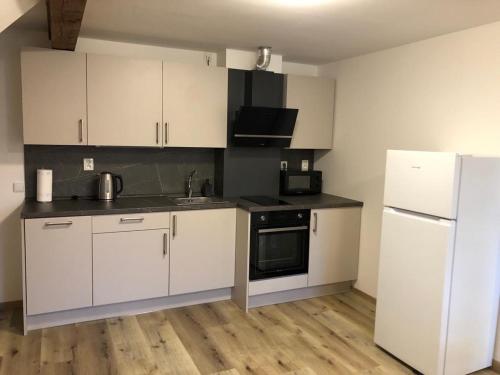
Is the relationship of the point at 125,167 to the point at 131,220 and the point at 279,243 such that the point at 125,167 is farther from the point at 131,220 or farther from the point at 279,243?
the point at 279,243

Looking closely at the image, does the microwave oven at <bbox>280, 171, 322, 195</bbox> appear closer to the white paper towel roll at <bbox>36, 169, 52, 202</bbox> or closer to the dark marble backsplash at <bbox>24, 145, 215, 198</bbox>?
the dark marble backsplash at <bbox>24, 145, 215, 198</bbox>

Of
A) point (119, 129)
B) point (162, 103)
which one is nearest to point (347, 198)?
point (162, 103)

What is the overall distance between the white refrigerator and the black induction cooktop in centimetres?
104

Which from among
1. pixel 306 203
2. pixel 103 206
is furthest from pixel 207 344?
pixel 306 203

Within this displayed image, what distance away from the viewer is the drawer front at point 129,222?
3.15 m

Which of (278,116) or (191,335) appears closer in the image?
(191,335)

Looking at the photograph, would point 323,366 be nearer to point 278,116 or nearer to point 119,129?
point 278,116

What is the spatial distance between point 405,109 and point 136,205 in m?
2.35

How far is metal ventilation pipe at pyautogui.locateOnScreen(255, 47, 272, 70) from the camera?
3705 mm

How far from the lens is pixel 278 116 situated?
3.81 metres

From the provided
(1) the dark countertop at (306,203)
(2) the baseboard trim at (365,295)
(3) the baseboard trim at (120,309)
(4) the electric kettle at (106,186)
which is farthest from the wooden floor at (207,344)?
(4) the electric kettle at (106,186)

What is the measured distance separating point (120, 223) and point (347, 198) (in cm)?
218

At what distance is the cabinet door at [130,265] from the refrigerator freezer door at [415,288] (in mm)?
1733

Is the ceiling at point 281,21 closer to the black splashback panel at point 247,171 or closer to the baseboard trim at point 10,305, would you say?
the black splashback panel at point 247,171
